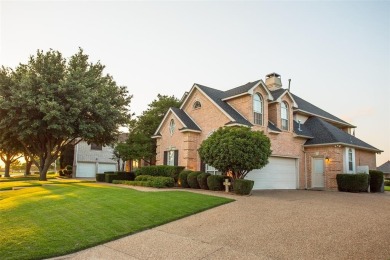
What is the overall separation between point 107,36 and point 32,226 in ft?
35.9

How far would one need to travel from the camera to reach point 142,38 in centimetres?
1584

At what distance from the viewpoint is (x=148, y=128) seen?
1168 inches

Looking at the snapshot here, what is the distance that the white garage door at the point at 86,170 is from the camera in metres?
41.2

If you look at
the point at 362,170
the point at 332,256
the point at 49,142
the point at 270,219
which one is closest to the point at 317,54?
the point at 362,170

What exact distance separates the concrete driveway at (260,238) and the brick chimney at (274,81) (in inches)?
759

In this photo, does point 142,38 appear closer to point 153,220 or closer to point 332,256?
point 153,220

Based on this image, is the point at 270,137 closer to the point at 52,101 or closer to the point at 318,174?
the point at 318,174

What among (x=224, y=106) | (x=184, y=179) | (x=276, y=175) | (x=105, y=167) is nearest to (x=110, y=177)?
(x=184, y=179)

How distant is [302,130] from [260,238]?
1861 centimetres

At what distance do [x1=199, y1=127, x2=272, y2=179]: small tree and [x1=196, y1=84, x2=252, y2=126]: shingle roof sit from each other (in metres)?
2.85

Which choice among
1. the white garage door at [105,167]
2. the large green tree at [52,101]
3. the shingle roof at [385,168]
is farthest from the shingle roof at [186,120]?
the shingle roof at [385,168]

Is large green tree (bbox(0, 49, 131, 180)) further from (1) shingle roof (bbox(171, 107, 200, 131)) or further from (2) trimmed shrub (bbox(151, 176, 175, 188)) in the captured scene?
(2) trimmed shrub (bbox(151, 176, 175, 188))

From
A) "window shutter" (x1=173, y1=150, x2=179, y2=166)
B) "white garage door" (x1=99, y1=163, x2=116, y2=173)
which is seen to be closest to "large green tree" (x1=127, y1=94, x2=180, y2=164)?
"window shutter" (x1=173, y1=150, x2=179, y2=166)

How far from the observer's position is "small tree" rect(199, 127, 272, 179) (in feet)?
48.4
